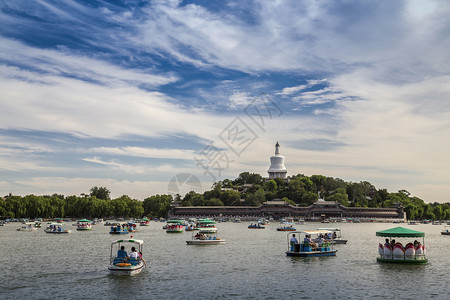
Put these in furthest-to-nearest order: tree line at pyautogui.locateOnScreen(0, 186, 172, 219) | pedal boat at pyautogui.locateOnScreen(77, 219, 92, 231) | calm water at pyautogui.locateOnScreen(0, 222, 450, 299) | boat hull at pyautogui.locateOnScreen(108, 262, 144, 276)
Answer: tree line at pyautogui.locateOnScreen(0, 186, 172, 219) → pedal boat at pyautogui.locateOnScreen(77, 219, 92, 231) → boat hull at pyautogui.locateOnScreen(108, 262, 144, 276) → calm water at pyautogui.locateOnScreen(0, 222, 450, 299)

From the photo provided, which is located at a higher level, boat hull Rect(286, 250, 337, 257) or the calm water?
boat hull Rect(286, 250, 337, 257)

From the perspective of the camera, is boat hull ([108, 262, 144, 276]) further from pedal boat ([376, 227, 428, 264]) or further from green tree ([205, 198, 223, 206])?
green tree ([205, 198, 223, 206])

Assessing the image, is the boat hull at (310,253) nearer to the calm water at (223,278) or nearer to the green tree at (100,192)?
the calm water at (223,278)

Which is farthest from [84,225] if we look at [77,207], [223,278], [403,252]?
[403,252]

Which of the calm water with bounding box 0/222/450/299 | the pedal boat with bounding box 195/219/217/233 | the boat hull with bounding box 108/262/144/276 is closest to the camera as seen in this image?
the calm water with bounding box 0/222/450/299

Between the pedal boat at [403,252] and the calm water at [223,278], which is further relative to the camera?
the pedal boat at [403,252]

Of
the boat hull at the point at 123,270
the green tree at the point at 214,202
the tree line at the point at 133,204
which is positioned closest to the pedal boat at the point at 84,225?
the tree line at the point at 133,204

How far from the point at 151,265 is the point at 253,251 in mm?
14175

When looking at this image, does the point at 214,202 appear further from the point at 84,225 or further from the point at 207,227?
the point at 207,227

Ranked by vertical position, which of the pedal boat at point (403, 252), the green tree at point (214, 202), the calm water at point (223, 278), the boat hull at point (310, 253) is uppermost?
the green tree at point (214, 202)

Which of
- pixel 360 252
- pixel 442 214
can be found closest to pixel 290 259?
pixel 360 252

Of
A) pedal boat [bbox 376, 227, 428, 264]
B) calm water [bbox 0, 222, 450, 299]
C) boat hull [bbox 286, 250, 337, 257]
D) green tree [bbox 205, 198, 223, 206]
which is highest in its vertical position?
green tree [bbox 205, 198, 223, 206]

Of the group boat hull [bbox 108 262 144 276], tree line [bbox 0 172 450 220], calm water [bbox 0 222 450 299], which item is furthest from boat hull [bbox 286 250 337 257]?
tree line [bbox 0 172 450 220]

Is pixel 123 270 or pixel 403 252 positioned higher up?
pixel 403 252
